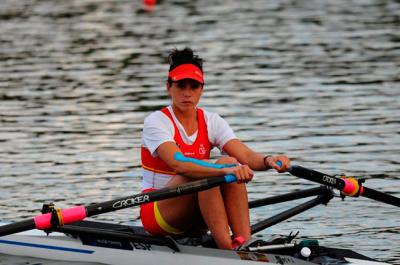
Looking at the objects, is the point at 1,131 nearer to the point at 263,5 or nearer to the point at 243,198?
the point at 243,198

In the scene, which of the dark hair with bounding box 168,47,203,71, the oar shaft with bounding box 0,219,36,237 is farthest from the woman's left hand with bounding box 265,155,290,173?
the oar shaft with bounding box 0,219,36,237

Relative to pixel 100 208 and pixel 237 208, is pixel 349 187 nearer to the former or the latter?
pixel 237 208

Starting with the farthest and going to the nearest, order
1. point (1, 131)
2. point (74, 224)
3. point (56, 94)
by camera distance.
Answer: point (56, 94)
point (1, 131)
point (74, 224)

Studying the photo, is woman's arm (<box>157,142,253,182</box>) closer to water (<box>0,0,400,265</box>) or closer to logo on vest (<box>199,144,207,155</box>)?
logo on vest (<box>199,144,207,155</box>)

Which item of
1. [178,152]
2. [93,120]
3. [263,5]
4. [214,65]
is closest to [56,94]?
[93,120]

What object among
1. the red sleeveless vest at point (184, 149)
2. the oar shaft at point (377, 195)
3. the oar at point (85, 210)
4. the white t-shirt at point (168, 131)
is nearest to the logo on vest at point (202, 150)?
the red sleeveless vest at point (184, 149)

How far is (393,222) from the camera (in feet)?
43.8

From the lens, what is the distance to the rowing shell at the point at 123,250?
10664mm

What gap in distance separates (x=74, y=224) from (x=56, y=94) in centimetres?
1125

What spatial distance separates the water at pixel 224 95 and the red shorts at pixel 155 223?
166 centimetres

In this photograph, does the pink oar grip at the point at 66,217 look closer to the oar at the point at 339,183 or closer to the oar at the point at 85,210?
the oar at the point at 85,210

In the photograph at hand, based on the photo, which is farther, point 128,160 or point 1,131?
point 1,131

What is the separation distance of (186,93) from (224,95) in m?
11.0

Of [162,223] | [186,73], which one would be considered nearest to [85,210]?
[162,223]
